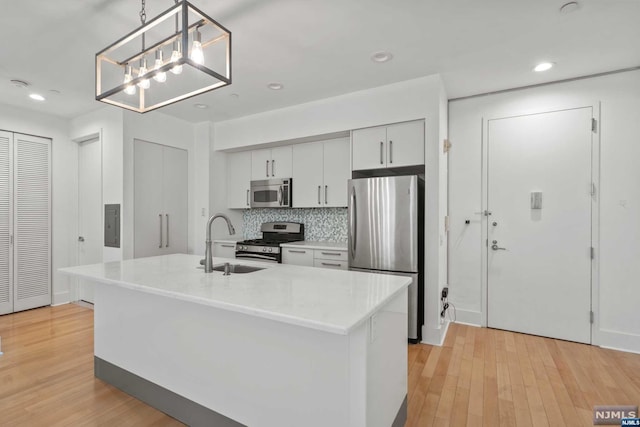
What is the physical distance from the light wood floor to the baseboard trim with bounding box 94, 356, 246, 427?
2.0 inches

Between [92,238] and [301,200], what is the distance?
2.98 meters

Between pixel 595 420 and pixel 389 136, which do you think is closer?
pixel 595 420

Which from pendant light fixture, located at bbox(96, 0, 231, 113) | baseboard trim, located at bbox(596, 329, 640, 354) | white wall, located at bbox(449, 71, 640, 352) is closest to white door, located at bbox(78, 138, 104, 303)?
pendant light fixture, located at bbox(96, 0, 231, 113)

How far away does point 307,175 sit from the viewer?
418 cm

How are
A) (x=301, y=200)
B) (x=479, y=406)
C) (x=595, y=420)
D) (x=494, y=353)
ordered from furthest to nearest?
1. (x=301, y=200)
2. (x=494, y=353)
3. (x=479, y=406)
4. (x=595, y=420)

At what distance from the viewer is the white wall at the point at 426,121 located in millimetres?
3096

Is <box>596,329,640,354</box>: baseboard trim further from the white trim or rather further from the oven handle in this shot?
the oven handle

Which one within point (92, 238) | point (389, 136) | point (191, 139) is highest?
point (191, 139)

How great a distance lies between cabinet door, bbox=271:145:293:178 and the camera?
4.34 metres

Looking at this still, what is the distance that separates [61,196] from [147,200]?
141cm

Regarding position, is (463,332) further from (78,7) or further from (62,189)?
(62,189)

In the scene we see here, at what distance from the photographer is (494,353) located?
9.55 ft

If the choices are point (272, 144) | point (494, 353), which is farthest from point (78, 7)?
point (494, 353)

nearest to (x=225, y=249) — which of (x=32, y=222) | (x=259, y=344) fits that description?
(x=32, y=222)
